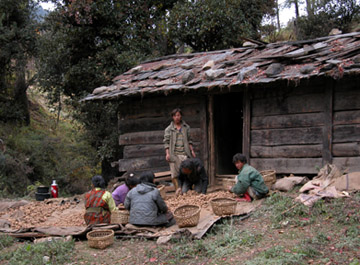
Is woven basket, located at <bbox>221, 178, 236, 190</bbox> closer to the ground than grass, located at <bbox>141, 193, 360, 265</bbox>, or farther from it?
farther from it

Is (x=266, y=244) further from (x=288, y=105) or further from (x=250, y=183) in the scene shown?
(x=288, y=105)

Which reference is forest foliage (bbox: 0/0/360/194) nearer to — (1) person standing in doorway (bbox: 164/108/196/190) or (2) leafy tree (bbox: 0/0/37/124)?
(2) leafy tree (bbox: 0/0/37/124)

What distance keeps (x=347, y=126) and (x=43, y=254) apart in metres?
6.11

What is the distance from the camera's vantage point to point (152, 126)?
10.4 meters

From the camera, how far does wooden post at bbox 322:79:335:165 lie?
7.88 meters

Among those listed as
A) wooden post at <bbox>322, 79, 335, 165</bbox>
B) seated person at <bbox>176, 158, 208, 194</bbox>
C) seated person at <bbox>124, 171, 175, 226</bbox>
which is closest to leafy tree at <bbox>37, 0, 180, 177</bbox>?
seated person at <bbox>176, 158, 208, 194</bbox>

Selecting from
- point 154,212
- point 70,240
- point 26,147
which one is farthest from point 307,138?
point 26,147

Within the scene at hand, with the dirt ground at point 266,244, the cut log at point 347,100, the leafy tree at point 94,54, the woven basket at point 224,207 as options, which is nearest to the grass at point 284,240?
the dirt ground at point 266,244

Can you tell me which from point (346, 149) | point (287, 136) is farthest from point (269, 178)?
point (346, 149)

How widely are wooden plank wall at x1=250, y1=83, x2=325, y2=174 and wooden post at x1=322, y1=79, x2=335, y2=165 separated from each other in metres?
0.09

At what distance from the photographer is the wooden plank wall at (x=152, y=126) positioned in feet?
31.9

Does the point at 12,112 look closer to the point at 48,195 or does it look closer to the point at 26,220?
the point at 48,195

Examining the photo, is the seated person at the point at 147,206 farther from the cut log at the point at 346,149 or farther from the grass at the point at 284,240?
the cut log at the point at 346,149

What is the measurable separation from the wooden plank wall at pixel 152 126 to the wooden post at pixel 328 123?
2.89m
